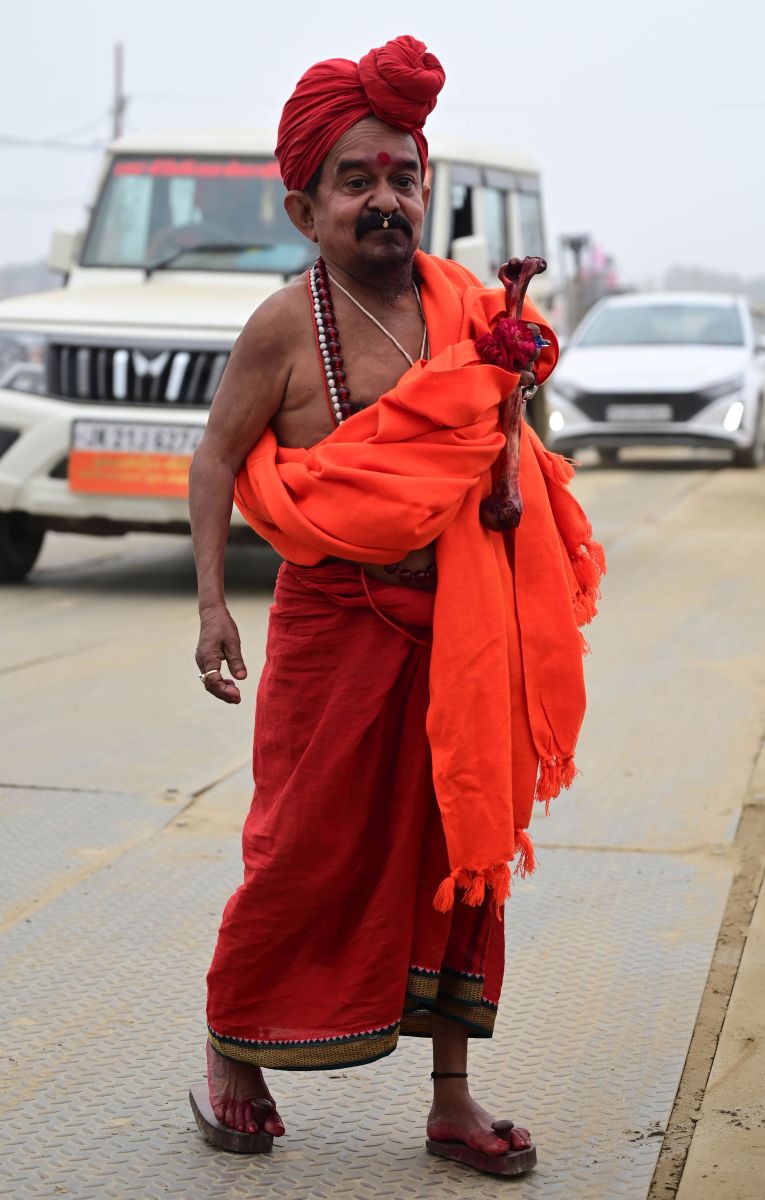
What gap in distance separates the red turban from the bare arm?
261 millimetres

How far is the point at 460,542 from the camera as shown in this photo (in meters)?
2.81

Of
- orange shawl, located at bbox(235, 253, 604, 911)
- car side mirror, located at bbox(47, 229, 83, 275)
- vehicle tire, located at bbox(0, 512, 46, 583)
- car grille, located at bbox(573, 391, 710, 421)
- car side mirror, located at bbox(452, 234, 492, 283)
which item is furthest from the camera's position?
car grille, located at bbox(573, 391, 710, 421)

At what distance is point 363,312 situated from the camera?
294 cm

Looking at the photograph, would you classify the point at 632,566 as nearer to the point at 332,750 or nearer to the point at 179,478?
the point at 179,478

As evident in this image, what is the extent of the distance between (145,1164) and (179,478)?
19.0ft

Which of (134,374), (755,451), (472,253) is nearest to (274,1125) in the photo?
(134,374)

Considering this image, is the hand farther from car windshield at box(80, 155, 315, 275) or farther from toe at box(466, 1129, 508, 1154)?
car windshield at box(80, 155, 315, 275)

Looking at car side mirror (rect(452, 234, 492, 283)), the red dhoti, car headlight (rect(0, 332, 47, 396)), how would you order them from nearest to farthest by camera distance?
the red dhoti < car headlight (rect(0, 332, 47, 396)) < car side mirror (rect(452, 234, 492, 283))

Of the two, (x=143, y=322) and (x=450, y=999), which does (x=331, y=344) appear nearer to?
(x=450, y=999)

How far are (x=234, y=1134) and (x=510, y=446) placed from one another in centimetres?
122

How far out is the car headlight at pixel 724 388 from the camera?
15.7m

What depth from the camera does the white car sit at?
15.7 meters

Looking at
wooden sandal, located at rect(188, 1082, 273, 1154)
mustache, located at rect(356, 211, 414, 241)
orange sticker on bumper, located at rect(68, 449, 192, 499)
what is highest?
mustache, located at rect(356, 211, 414, 241)

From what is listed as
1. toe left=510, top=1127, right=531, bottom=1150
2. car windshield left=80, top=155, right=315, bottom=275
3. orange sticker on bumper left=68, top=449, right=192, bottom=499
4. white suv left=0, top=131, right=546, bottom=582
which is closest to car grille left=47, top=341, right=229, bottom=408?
white suv left=0, top=131, right=546, bottom=582
